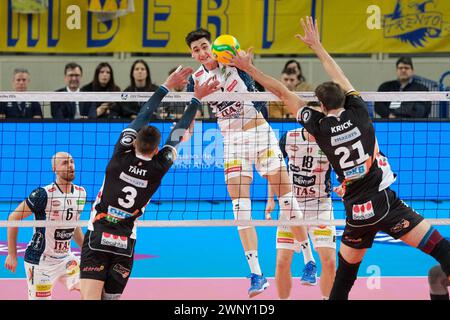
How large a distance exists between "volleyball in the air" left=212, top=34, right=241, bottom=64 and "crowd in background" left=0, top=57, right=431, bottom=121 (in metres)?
5.59

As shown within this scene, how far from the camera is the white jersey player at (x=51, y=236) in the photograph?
9039 mm

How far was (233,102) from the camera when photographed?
9.80 meters

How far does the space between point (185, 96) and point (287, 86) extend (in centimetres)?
586

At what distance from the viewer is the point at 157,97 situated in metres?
8.46

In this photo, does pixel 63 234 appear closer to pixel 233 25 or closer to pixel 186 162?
pixel 186 162

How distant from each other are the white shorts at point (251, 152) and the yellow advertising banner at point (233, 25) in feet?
28.2

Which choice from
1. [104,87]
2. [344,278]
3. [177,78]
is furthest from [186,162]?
[344,278]

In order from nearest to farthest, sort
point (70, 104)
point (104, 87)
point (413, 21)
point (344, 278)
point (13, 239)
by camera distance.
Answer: point (344, 278), point (13, 239), point (104, 87), point (70, 104), point (413, 21)

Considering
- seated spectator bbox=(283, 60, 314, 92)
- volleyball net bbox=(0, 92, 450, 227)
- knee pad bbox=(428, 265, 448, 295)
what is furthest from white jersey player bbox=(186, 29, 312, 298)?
seated spectator bbox=(283, 60, 314, 92)

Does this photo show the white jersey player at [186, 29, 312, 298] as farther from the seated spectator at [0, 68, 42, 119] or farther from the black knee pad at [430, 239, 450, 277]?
the seated spectator at [0, 68, 42, 119]
